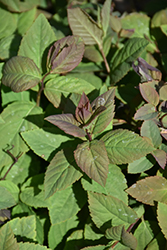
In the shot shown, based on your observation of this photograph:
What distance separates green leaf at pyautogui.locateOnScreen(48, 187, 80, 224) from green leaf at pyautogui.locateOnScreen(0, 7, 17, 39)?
3.73ft

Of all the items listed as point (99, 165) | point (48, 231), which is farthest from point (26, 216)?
point (99, 165)

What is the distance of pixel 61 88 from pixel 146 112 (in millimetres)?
469

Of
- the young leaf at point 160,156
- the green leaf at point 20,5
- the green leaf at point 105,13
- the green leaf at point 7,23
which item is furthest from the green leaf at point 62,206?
the green leaf at point 20,5

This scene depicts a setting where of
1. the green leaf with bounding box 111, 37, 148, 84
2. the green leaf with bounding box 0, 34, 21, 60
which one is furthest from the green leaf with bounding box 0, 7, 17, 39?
the green leaf with bounding box 111, 37, 148, 84

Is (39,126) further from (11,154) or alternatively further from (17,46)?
(17,46)

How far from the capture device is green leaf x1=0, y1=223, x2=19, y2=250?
115cm

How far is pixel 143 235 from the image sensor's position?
1360 millimetres

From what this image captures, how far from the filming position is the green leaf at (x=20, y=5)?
1.83 m

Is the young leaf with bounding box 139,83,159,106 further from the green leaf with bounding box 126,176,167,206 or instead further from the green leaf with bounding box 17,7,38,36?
the green leaf with bounding box 17,7,38,36

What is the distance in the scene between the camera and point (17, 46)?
5.35 ft

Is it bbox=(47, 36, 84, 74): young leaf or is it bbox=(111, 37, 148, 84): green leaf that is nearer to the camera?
bbox=(47, 36, 84, 74): young leaf

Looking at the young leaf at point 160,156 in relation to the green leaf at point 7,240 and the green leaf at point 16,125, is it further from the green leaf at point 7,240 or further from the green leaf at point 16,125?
the green leaf at point 7,240

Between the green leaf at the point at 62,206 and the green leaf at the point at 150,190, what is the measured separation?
1.05 feet

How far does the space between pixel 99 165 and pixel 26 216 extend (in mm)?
593
